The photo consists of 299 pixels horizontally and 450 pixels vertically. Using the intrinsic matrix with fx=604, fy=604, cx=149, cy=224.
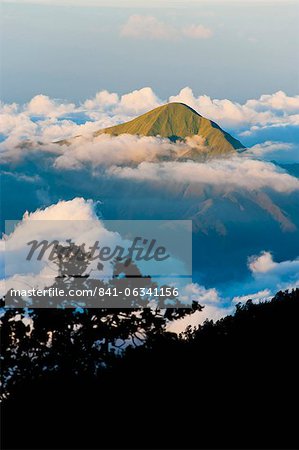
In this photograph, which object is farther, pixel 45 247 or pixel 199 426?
pixel 45 247

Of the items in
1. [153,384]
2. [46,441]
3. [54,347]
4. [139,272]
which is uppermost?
[139,272]

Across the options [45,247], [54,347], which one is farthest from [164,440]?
[45,247]

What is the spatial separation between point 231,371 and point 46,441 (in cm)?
778

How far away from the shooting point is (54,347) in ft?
114

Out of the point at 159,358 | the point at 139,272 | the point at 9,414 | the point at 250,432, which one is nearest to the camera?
the point at 250,432

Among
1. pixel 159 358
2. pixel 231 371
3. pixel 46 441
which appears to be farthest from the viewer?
pixel 159 358

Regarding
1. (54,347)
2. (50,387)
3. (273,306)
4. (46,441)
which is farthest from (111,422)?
(273,306)

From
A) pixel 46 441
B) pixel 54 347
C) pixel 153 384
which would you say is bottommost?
pixel 46 441

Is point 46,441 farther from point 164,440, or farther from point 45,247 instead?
point 45,247

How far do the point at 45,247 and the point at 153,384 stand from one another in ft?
50.1

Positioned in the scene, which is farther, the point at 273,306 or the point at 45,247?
the point at 45,247

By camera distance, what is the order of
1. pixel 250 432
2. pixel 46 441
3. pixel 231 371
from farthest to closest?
pixel 231 371
pixel 46 441
pixel 250 432

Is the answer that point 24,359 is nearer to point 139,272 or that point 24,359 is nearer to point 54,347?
point 54,347

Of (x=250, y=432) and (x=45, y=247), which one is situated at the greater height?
(x=45, y=247)
